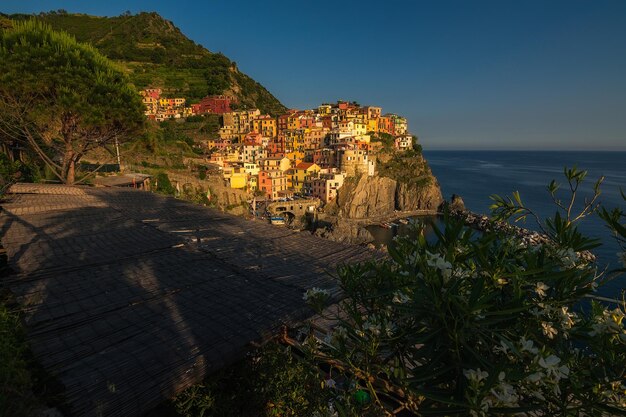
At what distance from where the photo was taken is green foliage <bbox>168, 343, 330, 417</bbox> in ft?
11.5

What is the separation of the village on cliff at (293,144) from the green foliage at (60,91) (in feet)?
98.7

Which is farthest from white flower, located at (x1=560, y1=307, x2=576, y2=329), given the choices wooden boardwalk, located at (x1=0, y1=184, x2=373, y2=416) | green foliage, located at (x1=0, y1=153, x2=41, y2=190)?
green foliage, located at (x1=0, y1=153, x2=41, y2=190)

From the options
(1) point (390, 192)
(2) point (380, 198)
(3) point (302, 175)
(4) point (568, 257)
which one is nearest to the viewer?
(4) point (568, 257)

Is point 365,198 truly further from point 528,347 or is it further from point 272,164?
point 528,347

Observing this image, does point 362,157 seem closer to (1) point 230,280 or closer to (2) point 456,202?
(2) point 456,202

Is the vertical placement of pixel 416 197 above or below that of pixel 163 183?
below

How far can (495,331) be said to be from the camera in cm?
157

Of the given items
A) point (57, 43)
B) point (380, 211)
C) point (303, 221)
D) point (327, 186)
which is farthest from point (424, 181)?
point (57, 43)

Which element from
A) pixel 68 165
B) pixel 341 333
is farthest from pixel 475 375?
pixel 68 165

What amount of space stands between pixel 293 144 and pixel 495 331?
6713 centimetres

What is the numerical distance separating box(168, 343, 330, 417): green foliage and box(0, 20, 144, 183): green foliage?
13.4m

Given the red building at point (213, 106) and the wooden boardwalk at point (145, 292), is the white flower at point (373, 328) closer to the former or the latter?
the wooden boardwalk at point (145, 292)

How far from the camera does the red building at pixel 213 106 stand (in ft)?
251

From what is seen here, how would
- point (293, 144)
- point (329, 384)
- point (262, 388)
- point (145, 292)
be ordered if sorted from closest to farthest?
point (329, 384)
point (262, 388)
point (145, 292)
point (293, 144)
